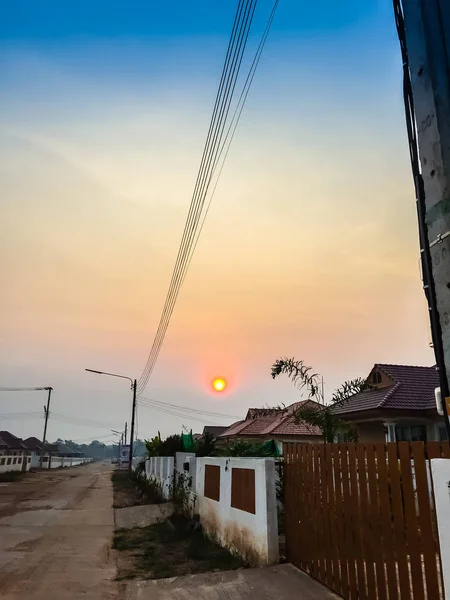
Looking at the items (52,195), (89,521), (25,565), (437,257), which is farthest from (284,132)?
(89,521)

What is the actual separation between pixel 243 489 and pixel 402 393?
9690 millimetres

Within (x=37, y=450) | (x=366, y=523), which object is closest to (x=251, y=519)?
(x=366, y=523)

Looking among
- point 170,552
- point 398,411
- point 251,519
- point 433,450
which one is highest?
point 398,411

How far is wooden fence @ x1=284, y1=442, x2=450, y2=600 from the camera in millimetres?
3564

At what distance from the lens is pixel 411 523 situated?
3697 mm

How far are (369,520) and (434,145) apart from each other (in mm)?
3422

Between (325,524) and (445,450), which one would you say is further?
(325,524)

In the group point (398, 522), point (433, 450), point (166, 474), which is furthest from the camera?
point (166, 474)

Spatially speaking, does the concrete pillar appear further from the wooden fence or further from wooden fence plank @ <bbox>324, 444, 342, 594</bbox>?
wooden fence plank @ <bbox>324, 444, 342, 594</bbox>

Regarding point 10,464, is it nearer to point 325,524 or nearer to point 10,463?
point 10,463

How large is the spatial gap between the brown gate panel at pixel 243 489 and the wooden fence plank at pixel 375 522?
2578mm

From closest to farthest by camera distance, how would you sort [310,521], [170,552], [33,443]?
[310,521], [170,552], [33,443]

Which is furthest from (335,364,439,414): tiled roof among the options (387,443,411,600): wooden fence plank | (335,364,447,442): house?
(387,443,411,600): wooden fence plank

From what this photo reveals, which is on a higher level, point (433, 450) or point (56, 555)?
point (433, 450)
